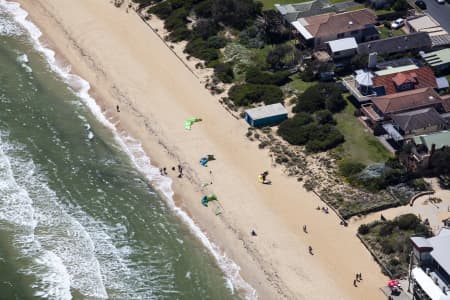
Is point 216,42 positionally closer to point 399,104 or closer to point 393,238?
point 399,104

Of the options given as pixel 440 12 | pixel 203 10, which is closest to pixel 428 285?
pixel 440 12

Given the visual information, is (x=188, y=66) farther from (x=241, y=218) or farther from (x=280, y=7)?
(x=241, y=218)

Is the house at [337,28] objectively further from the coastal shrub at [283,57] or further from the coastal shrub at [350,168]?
the coastal shrub at [350,168]

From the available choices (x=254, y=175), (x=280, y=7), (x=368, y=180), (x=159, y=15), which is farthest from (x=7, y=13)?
(x=368, y=180)

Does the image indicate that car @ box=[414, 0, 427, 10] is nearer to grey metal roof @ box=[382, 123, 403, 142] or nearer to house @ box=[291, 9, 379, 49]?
house @ box=[291, 9, 379, 49]

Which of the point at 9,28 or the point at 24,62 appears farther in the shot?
the point at 9,28

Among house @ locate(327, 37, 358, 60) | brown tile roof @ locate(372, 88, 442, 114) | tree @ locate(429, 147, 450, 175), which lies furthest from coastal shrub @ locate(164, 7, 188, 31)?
tree @ locate(429, 147, 450, 175)
